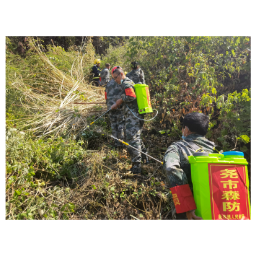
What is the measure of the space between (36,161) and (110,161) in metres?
1.32

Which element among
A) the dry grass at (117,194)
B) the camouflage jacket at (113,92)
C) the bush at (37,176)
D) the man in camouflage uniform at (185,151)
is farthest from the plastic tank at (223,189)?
the camouflage jacket at (113,92)

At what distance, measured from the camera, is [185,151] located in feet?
6.46

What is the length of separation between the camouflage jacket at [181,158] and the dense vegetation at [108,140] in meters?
1.06

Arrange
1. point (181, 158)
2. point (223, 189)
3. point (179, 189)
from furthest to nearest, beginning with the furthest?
point (181, 158)
point (179, 189)
point (223, 189)

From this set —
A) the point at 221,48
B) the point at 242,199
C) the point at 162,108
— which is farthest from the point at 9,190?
the point at 221,48

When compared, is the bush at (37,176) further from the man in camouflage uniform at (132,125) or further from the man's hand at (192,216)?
the man's hand at (192,216)

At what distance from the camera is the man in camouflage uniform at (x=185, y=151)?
1.75 meters

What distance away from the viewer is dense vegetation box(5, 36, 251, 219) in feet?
8.23

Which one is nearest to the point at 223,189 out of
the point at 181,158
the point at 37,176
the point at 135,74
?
the point at 181,158

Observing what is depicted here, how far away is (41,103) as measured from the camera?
4676mm

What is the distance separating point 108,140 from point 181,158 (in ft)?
7.95

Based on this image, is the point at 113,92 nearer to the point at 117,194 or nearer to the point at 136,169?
the point at 136,169

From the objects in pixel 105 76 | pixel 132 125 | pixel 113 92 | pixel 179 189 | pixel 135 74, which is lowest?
pixel 179 189
